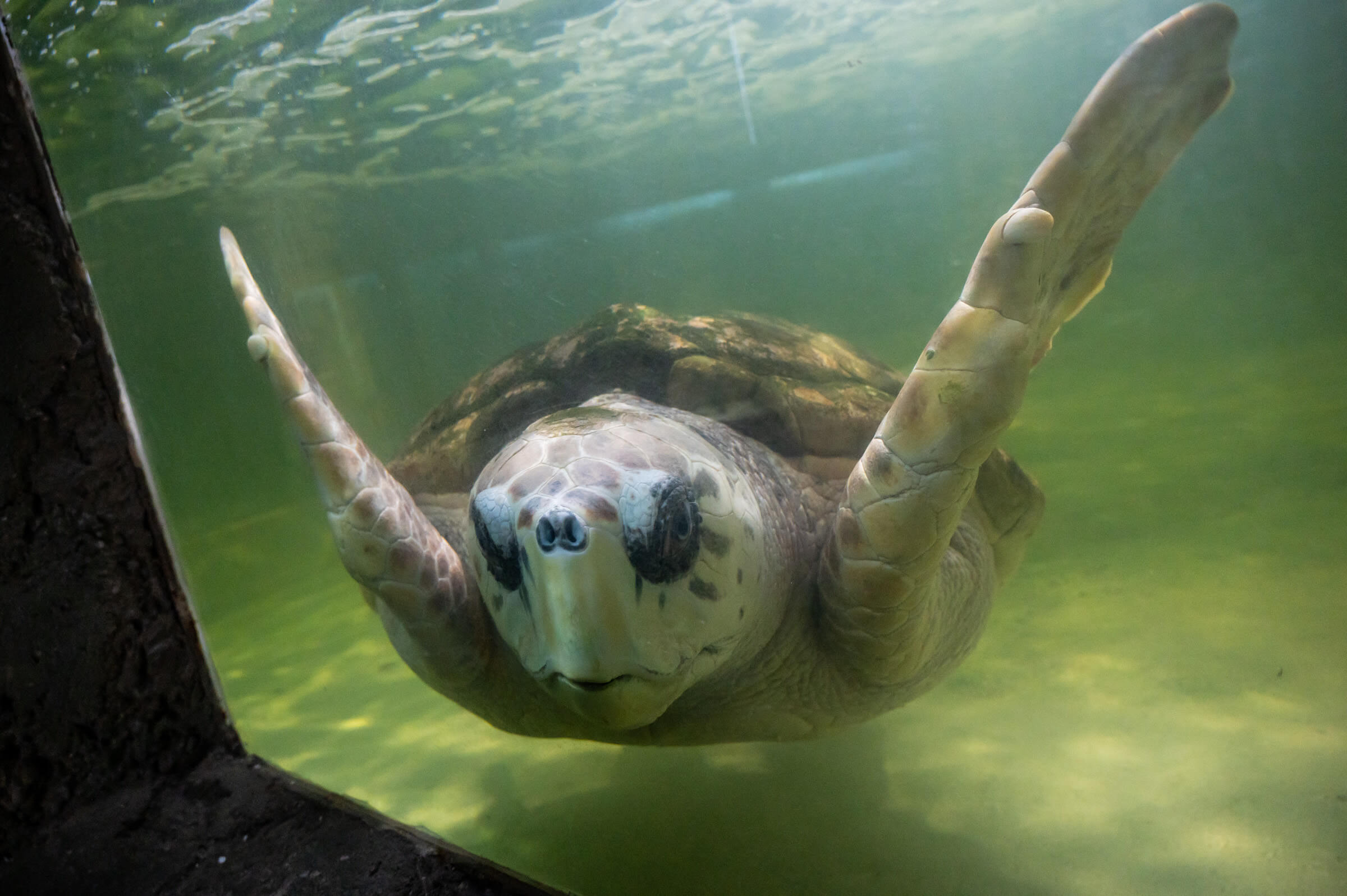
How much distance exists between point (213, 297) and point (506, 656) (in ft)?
8.35

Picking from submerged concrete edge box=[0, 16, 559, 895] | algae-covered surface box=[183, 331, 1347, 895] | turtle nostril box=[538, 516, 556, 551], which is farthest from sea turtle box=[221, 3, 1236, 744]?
submerged concrete edge box=[0, 16, 559, 895]

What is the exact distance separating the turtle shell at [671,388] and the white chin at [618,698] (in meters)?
1.09

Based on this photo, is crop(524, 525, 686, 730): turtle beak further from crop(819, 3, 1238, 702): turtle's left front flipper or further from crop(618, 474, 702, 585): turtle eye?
crop(819, 3, 1238, 702): turtle's left front flipper

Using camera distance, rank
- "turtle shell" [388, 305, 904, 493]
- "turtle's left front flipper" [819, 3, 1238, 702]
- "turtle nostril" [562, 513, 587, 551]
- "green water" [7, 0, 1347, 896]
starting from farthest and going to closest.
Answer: "turtle shell" [388, 305, 904, 493]
"green water" [7, 0, 1347, 896]
"turtle's left front flipper" [819, 3, 1238, 702]
"turtle nostril" [562, 513, 587, 551]

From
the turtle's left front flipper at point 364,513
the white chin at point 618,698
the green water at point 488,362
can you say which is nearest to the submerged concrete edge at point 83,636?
the green water at point 488,362

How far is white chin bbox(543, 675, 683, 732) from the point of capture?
1139 mm

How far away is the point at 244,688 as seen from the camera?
3.38 metres

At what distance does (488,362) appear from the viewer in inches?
116

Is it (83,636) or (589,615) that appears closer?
(589,615)

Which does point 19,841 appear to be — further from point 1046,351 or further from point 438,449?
point 1046,351

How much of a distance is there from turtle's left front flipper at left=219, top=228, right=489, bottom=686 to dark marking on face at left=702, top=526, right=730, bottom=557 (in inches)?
26.8

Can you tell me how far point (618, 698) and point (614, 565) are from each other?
0.24 m

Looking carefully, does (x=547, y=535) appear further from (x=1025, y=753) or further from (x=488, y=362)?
(x=488, y=362)

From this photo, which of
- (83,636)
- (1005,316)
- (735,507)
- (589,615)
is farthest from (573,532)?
(83,636)
